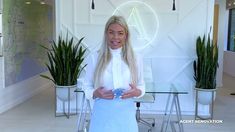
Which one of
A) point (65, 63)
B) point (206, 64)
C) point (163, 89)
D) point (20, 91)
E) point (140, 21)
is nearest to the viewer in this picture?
point (163, 89)

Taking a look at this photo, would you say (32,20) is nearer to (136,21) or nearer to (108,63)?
(136,21)

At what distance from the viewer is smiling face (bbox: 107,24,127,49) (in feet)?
5.05

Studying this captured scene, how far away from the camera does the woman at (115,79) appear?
1.55 metres

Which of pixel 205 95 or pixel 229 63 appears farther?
pixel 229 63

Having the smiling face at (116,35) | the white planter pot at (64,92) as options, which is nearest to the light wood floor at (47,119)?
the white planter pot at (64,92)

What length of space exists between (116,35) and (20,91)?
448 centimetres

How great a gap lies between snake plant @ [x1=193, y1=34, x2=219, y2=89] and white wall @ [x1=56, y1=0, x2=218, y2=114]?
0.25m

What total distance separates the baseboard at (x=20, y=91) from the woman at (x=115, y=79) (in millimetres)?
3706

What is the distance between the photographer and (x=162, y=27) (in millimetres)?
4664

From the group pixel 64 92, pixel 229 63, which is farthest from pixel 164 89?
pixel 229 63

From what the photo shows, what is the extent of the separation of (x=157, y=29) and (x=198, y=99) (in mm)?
1260

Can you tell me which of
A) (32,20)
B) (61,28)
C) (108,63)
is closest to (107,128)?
(108,63)

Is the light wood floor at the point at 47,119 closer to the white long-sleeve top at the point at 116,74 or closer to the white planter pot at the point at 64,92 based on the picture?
the white planter pot at the point at 64,92

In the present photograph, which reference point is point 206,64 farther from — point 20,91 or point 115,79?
point 20,91
